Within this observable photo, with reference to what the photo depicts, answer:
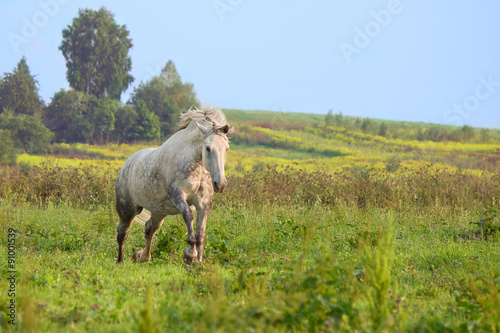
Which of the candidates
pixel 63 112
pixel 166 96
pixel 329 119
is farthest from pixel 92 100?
pixel 329 119

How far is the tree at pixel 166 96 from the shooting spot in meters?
41.2

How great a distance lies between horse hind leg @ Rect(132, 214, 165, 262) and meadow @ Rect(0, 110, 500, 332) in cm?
29

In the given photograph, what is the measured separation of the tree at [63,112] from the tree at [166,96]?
215 inches

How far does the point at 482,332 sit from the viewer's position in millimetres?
3168

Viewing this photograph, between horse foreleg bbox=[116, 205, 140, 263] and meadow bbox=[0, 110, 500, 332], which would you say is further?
horse foreleg bbox=[116, 205, 140, 263]

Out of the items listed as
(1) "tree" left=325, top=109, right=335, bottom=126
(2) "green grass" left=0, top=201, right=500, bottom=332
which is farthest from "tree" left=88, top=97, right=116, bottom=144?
(2) "green grass" left=0, top=201, right=500, bottom=332

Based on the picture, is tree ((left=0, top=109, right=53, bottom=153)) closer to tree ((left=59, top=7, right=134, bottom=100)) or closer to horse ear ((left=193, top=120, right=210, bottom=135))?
tree ((left=59, top=7, right=134, bottom=100))

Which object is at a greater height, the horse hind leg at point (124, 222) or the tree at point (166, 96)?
the tree at point (166, 96)

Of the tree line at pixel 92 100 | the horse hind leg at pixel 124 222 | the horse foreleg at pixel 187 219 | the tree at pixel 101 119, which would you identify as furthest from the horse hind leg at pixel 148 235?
the tree at pixel 101 119

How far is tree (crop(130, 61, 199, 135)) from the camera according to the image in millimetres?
41188

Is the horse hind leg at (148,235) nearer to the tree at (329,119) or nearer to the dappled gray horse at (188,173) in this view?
the dappled gray horse at (188,173)

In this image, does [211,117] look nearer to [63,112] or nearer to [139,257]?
[139,257]

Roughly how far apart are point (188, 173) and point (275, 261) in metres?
2.06

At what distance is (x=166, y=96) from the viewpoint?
4244cm
